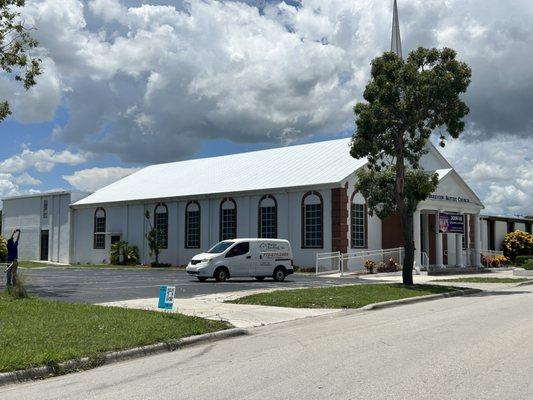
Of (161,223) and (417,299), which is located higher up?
(161,223)

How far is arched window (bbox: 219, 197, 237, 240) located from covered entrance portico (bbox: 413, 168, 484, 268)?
1092 cm

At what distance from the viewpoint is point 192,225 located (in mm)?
40750

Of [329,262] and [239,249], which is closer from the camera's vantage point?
[239,249]

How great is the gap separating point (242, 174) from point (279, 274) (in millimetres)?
15118

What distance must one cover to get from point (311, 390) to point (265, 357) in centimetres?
239

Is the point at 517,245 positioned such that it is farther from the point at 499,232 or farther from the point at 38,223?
the point at 38,223

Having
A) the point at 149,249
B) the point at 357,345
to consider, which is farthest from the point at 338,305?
the point at 149,249

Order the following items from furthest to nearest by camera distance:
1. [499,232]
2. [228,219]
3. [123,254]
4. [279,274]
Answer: [499,232] → [123,254] → [228,219] → [279,274]

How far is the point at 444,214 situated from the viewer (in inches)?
1380

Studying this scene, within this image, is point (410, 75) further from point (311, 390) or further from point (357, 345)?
point (311, 390)

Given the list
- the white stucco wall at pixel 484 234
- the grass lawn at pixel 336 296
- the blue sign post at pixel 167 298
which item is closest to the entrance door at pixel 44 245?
the white stucco wall at pixel 484 234

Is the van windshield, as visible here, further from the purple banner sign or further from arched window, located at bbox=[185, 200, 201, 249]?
the purple banner sign

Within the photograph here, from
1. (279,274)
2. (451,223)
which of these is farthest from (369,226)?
(279,274)

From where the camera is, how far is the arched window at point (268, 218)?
3588cm
